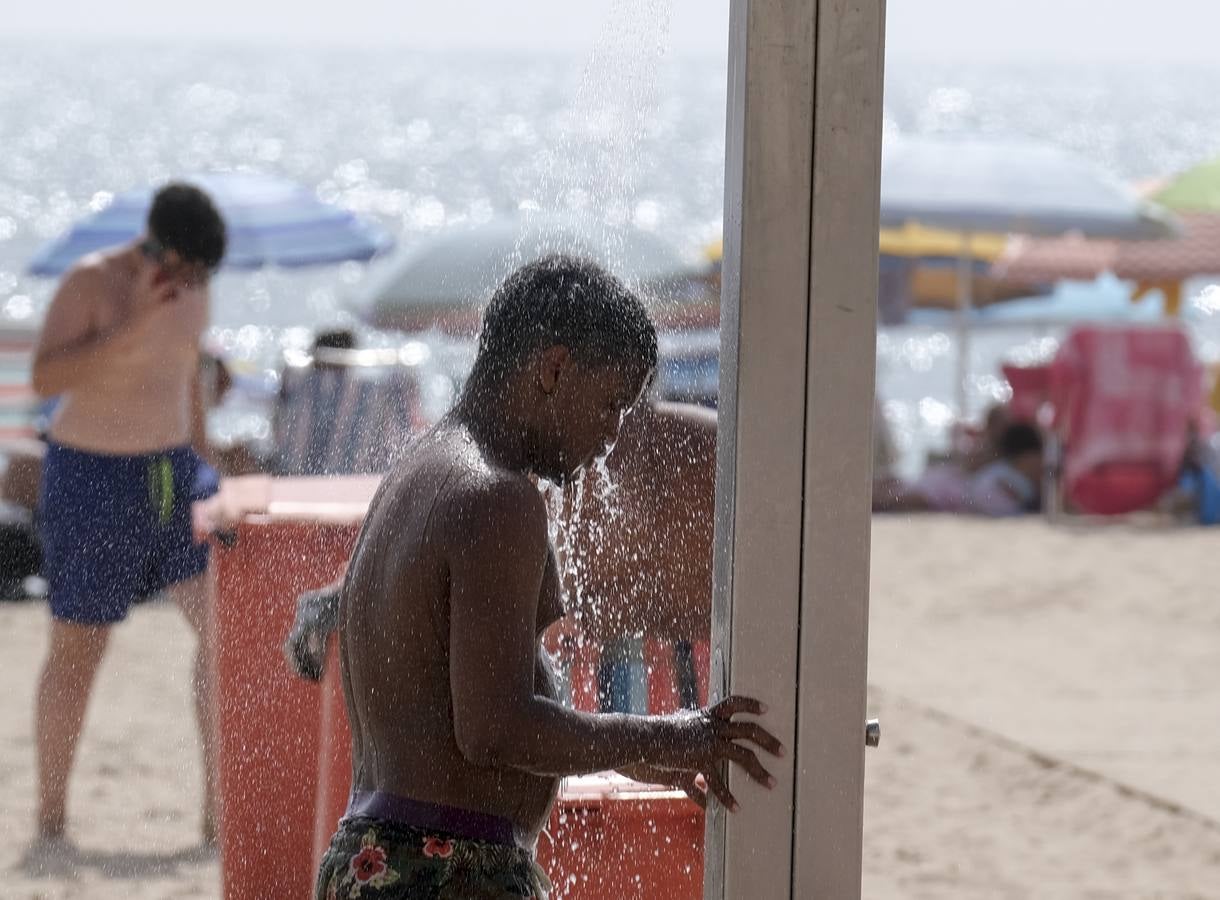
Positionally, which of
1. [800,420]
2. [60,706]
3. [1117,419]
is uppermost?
[800,420]

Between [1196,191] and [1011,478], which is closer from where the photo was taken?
[1011,478]

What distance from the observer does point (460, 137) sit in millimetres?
54031

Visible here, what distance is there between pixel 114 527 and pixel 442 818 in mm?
2658

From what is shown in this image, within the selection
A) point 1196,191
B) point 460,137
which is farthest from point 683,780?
point 460,137

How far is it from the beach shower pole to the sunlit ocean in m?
0.23

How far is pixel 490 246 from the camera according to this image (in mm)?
3111

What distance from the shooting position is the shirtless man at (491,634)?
1.74m

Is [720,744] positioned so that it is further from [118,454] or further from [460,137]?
[460,137]

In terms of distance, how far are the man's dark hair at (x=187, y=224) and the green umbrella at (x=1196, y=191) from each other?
29.2ft

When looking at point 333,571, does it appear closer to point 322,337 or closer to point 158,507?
point 158,507

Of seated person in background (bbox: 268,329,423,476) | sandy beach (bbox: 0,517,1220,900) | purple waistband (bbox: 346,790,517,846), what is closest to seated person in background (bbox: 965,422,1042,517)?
sandy beach (bbox: 0,517,1220,900)

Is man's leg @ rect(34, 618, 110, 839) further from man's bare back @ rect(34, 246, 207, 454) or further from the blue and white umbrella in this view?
the blue and white umbrella

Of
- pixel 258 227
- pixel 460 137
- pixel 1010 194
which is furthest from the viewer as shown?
pixel 460 137

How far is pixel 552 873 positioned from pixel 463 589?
3.13 ft
